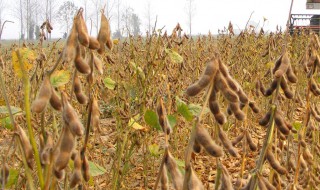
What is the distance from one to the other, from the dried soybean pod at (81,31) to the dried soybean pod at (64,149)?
185mm

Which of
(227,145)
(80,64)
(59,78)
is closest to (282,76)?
(227,145)

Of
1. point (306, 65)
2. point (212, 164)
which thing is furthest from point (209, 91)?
point (212, 164)

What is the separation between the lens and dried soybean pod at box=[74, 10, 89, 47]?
870 mm

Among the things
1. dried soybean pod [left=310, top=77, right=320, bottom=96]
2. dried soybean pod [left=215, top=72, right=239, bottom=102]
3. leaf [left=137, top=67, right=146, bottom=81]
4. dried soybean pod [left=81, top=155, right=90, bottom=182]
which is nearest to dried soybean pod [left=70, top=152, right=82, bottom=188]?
dried soybean pod [left=81, top=155, right=90, bottom=182]

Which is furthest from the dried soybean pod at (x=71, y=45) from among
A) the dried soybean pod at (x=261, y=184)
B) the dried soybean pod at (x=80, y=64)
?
the dried soybean pod at (x=261, y=184)

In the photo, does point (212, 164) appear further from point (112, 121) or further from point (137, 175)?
point (112, 121)

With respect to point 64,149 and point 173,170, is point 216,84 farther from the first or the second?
point 64,149

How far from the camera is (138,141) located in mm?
2416

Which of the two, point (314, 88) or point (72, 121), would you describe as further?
point (314, 88)

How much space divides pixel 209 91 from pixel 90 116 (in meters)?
0.32

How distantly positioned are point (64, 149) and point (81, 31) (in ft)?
0.84

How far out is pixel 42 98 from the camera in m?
0.90

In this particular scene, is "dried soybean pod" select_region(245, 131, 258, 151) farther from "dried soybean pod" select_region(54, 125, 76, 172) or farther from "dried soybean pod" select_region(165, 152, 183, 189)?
"dried soybean pod" select_region(54, 125, 76, 172)

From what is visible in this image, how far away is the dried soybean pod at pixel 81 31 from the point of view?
870mm
